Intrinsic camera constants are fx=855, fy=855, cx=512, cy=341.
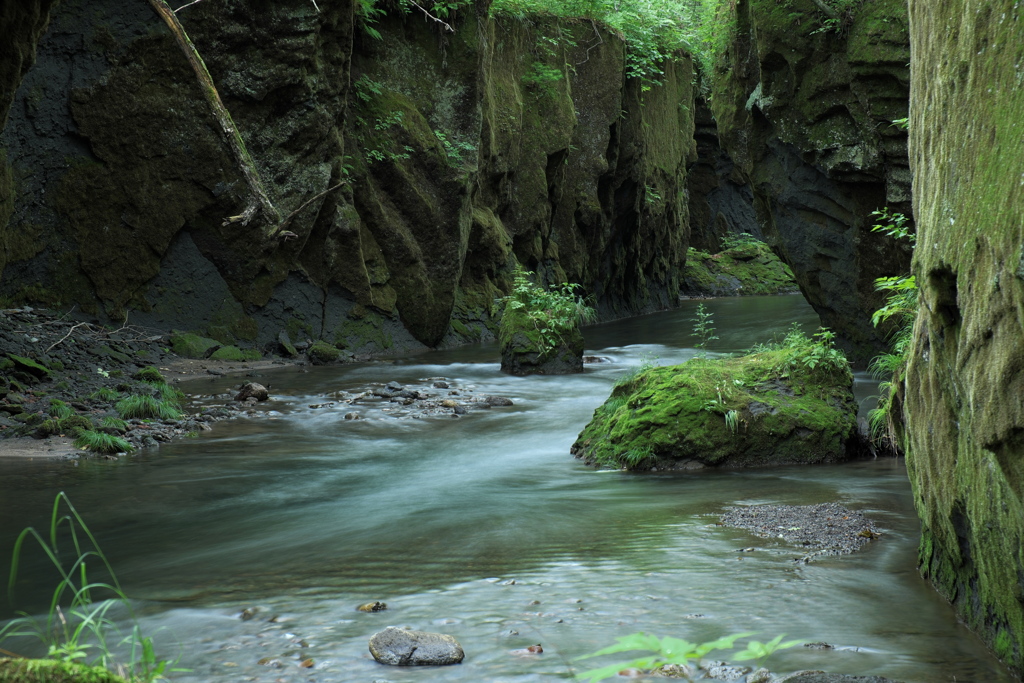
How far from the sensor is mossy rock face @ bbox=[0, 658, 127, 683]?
6.19 feet

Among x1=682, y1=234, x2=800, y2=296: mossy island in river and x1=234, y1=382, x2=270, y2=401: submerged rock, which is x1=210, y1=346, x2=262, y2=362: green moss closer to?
x1=234, y1=382, x2=270, y2=401: submerged rock

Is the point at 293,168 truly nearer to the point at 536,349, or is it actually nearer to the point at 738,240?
the point at 536,349

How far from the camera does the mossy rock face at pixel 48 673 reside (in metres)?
1.89

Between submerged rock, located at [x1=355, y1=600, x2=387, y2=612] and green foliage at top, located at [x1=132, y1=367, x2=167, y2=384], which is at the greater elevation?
green foliage at top, located at [x1=132, y1=367, x2=167, y2=384]

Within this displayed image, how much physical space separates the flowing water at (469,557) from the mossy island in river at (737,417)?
270mm

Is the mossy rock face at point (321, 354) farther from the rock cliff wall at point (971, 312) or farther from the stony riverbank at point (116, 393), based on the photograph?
the rock cliff wall at point (971, 312)

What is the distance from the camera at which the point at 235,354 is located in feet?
45.9

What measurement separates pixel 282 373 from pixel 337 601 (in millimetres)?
10065

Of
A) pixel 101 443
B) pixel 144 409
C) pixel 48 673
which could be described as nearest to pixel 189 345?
pixel 144 409

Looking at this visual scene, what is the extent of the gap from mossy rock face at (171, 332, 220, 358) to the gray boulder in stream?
36.2ft

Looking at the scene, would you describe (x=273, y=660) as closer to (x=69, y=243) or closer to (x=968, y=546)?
(x=968, y=546)

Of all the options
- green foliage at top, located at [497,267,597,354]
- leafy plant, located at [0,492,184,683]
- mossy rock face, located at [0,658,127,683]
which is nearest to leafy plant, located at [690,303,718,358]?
green foliage at top, located at [497,267,597,354]

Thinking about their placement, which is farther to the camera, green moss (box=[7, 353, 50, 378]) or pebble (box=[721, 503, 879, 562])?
green moss (box=[7, 353, 50, 378])

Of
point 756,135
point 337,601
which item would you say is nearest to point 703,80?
point 756,135
